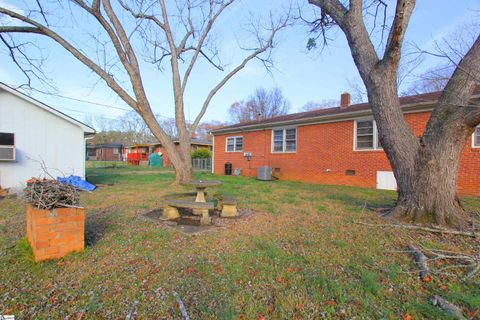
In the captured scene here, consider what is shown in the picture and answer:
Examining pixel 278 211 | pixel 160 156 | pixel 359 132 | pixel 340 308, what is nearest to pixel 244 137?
pixel 359 132

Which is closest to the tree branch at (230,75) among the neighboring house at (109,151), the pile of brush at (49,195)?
the pile of brush at (49,195)

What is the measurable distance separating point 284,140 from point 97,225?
10.3 meters

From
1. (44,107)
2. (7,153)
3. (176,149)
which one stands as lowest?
(7,153)

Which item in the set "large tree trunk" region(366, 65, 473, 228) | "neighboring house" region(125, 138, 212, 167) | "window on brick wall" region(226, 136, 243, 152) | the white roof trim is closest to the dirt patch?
"large tree trunk" region(366, 65, 473, 228)

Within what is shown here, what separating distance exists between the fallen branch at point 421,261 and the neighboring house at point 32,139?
9177 millimetres

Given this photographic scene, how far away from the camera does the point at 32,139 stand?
8.06 m

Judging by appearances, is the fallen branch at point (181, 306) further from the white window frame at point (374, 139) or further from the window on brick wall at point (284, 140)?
the window on brick wall at point (284, 140)

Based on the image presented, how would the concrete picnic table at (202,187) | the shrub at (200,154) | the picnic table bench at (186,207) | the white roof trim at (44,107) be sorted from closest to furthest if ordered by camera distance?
the picnic table bench at (186,207)
the concrete picnic table at (202,187)
the white roof trim at (44,107)
the shrub at (200,154)

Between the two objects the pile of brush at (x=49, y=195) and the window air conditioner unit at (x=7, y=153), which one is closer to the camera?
the pile of brush at (x=49, y=195)

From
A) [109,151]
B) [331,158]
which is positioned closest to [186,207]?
[331,158]

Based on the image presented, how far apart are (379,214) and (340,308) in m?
3.69

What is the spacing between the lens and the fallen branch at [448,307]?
185 centimetres

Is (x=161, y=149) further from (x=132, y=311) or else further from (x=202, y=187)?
(x=132, y=311)

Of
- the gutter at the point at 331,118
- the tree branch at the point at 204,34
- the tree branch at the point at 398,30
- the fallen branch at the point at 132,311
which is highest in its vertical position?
the tree branch at the point at 204,34
